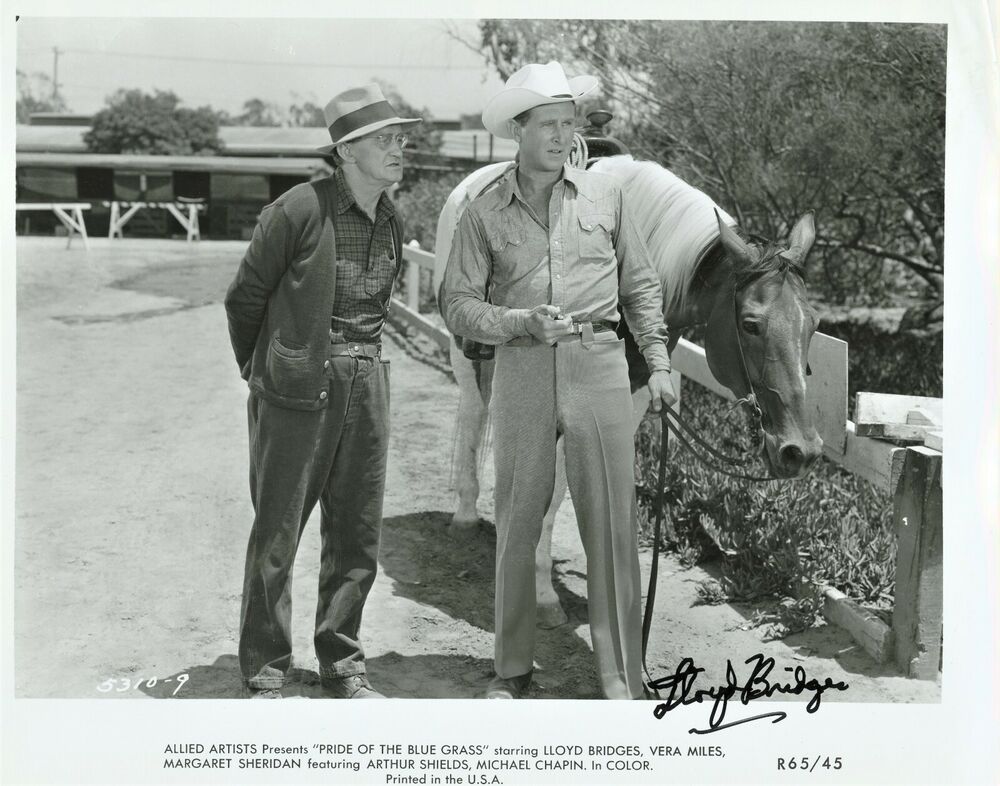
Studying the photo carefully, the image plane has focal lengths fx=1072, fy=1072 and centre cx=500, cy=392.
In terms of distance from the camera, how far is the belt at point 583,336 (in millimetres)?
3705

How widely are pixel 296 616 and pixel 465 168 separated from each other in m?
7.69

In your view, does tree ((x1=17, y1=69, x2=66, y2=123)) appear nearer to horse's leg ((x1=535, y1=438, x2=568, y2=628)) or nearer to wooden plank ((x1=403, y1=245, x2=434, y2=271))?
horse's leg ((x1=535, y1=438, x2=568, y2=628))

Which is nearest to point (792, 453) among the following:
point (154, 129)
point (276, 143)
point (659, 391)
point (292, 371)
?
point (659, 391)

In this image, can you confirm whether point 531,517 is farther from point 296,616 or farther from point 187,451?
point 187,451

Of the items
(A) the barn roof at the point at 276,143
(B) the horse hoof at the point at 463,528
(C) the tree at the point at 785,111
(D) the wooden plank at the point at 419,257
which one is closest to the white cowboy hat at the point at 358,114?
(B) the horse hoof at the point at 463,528

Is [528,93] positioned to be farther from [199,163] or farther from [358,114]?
[199,163]

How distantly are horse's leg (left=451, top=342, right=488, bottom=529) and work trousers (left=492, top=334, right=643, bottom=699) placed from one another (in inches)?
74.3

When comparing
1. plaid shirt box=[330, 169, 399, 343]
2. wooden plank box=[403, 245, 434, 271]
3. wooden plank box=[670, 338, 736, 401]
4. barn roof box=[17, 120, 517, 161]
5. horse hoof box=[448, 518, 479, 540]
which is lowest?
horse hoof box=[448, 518, 479, 540]

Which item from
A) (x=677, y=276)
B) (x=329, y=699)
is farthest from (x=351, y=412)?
(x=677, y=276)

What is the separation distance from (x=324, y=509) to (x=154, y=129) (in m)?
6.83

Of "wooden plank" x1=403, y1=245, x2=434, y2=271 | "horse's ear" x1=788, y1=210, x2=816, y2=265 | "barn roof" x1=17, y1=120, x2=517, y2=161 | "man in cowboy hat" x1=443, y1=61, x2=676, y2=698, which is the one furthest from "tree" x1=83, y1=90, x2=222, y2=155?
"horse's ear" x1=788, y1=210, x2=816, y2=265

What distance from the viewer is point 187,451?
6656mm

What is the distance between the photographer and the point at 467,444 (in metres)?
5.83

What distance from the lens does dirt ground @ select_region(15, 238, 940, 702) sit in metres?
4.15
